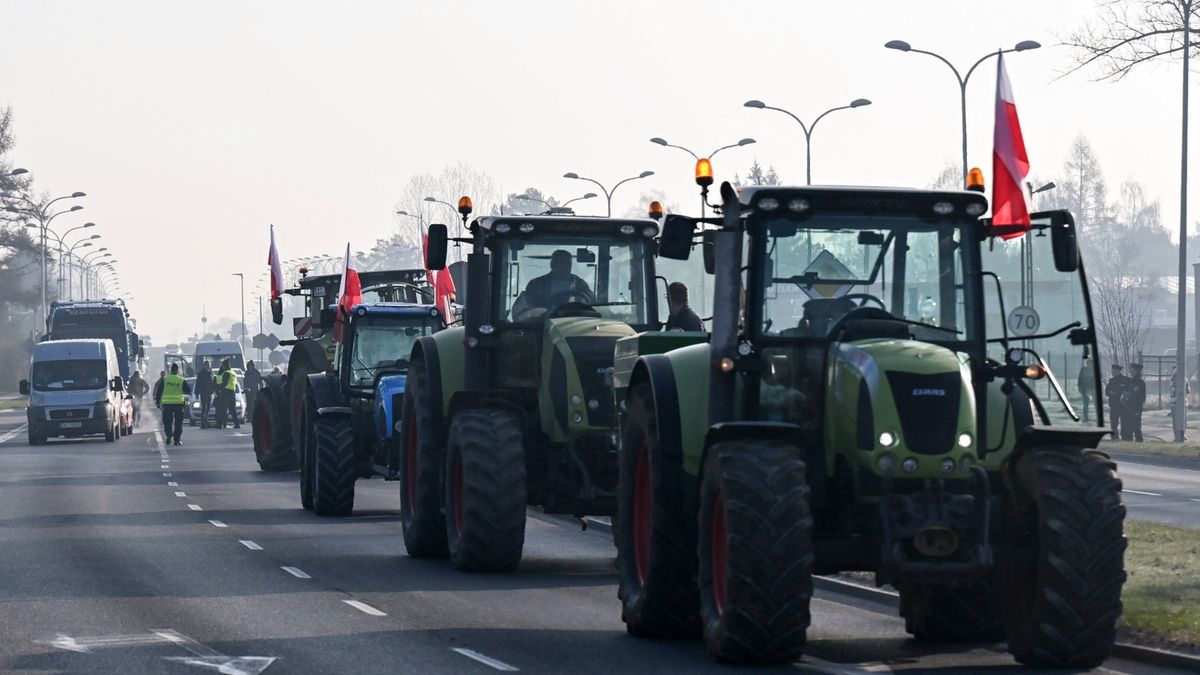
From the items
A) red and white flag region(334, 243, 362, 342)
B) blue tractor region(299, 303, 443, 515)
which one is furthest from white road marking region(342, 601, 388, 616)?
red and white flag region(334, 243, 362, 342)

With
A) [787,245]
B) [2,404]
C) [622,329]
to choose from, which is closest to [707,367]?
[787,245]

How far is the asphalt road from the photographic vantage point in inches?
439

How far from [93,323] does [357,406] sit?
3991 cm

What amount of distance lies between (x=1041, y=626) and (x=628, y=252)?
24.0 ft

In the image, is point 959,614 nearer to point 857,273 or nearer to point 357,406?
point 857,273

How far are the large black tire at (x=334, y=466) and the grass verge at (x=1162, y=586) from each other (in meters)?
8.20

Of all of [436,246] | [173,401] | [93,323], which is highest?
[93,323]

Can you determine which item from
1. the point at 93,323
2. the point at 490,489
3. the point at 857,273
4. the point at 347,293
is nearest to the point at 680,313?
the point at 490,489

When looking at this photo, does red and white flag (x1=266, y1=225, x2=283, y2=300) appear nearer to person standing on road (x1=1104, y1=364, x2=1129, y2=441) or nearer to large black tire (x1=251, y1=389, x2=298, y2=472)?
large black tire (x1=251, y1=389, x2=298, y2=472)

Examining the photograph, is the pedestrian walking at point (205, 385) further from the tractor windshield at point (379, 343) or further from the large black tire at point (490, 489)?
the large black tire at point (490, 489)

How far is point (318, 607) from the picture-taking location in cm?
1380

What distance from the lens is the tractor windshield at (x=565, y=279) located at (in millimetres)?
16875

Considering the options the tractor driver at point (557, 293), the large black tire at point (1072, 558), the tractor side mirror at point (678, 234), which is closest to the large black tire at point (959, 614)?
the large black tire at point (1072, 558)

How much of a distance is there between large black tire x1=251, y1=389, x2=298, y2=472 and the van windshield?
16.0 m
